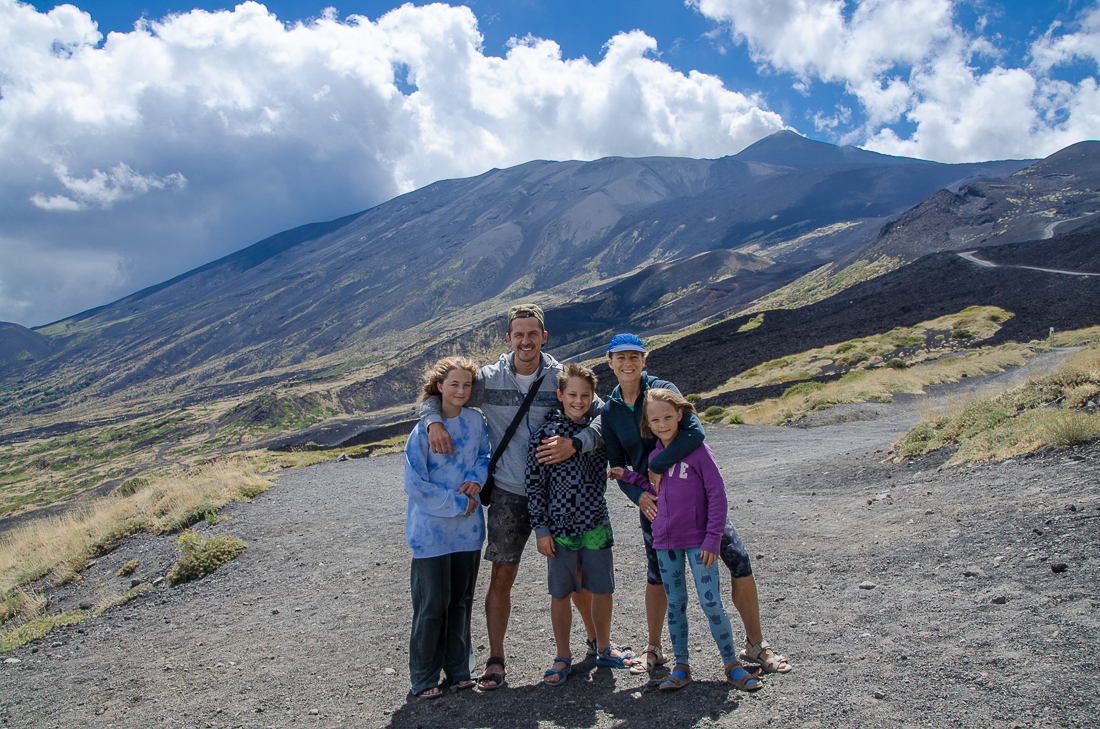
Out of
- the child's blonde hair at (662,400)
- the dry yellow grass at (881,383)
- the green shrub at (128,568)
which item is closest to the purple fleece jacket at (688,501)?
the child's blonde hair at (662,400)

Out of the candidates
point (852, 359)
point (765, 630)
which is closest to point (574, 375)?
point (765, 630)

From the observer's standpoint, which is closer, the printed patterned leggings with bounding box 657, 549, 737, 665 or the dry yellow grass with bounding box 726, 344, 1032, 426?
the printed patterned leggings with bounding box 657, 549, 737, 665

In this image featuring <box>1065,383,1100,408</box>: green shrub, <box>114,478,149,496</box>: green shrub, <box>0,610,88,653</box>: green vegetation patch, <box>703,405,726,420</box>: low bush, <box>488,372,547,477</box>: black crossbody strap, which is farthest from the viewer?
<box>703,405,726,420</box>: low bush

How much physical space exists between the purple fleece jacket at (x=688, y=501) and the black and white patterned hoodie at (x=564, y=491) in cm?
34

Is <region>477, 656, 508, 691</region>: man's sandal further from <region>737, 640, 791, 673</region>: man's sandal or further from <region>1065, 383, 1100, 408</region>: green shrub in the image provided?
<region>1065, 383, 1100, 408</region>: green shrub

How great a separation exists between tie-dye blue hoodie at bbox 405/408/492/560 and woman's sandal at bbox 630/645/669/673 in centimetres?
117

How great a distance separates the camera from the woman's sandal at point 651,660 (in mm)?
3447

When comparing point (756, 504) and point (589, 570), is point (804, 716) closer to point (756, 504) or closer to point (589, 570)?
point (589, 570)

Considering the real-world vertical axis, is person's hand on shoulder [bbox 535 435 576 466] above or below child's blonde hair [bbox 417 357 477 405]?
below

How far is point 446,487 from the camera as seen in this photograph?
3.53 metres

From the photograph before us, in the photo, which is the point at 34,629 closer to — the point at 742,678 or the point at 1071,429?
the point at 742,678

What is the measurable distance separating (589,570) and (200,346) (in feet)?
606

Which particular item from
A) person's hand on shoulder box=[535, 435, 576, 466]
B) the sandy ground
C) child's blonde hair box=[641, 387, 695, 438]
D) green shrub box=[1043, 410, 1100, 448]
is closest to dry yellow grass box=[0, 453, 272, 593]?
the sandy ground

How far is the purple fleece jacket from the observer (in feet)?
10.4
